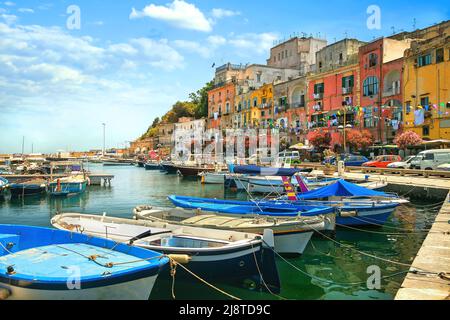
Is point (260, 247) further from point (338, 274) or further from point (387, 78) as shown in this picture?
point (387, 78)

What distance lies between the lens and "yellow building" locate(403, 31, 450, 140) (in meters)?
37.7

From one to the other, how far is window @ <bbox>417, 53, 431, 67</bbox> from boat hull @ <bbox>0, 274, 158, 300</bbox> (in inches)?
1569

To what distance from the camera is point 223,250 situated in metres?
10.0

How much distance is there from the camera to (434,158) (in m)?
32.7

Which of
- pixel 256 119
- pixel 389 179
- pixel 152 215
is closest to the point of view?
pixel 152 215

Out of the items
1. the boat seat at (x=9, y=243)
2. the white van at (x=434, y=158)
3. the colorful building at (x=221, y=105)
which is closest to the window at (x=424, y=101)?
the white van at (x=434, y=158)

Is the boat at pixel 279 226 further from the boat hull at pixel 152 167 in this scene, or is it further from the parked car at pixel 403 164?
the boat hull at pixel 152 167

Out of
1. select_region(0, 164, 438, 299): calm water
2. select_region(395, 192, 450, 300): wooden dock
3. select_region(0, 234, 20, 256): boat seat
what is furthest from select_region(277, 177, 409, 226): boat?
select_region(0, 234, 20, 256): boat seat

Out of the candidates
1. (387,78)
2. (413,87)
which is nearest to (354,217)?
(413,87)

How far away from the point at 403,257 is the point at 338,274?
3.31m

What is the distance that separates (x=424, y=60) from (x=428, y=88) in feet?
9.84

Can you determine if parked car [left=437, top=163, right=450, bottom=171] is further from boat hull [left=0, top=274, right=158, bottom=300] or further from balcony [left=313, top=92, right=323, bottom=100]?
boat hull [left=0, top=274, right=158, bottom=300]

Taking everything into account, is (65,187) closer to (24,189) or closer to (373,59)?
(24,189)

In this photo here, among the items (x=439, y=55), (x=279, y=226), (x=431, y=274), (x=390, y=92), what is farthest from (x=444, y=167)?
(x=431, y=274)
